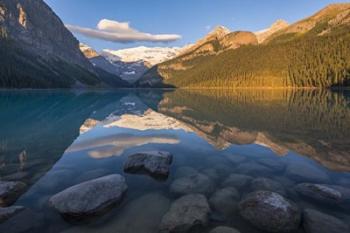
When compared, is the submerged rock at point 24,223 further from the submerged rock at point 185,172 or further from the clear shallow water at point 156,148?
the submerged rock at point 185,172

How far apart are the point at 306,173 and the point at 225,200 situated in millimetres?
6469

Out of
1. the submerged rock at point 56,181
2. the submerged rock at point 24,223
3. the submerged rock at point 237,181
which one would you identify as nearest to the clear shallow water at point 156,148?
the submerged rock at point 56,181

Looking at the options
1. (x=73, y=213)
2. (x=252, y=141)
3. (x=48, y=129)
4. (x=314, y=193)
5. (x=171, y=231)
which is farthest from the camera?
(x=48, y=129)

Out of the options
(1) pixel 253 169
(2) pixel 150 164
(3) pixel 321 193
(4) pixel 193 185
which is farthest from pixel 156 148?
(3) pixel 321 193

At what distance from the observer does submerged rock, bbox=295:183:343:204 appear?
38.7 feet

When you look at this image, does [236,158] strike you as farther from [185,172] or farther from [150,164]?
[150,164]

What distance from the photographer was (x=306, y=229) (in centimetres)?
963

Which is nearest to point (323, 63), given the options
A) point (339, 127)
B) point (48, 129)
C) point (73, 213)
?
point (339, 127)

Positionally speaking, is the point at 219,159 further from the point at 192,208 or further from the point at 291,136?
the point at 291,136

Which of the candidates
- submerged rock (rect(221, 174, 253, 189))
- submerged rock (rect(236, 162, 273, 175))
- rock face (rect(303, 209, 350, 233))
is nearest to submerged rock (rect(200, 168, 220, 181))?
submerged rock (rect(221, 174, 253, 189))

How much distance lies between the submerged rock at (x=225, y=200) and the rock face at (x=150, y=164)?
383cm

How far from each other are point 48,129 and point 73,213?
80.6 feet

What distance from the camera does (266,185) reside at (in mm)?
13398

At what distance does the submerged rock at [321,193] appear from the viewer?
1180cm
